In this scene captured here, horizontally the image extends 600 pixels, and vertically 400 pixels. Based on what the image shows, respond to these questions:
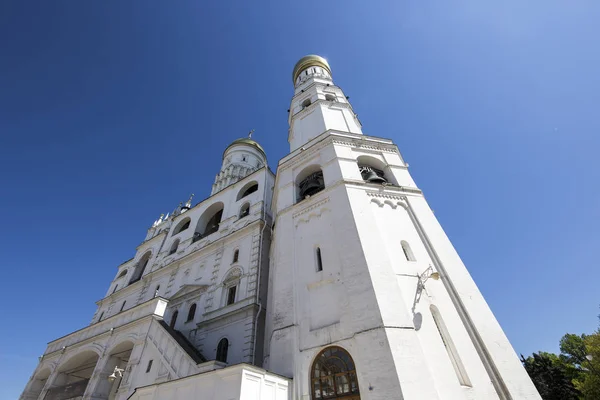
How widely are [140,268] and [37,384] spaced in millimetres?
11743

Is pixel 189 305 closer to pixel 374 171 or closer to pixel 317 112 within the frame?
pixel 374 171

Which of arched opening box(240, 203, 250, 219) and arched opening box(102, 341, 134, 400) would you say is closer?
arched opening box(102, 341, 134, 400)

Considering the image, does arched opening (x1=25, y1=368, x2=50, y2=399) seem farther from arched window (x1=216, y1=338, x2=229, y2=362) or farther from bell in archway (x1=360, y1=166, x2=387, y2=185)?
bell in archway (x1=360, y1=166, x2=387, y2=185)

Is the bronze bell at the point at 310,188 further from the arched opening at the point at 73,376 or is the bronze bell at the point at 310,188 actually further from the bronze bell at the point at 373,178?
the arched opening at the point at 73,376

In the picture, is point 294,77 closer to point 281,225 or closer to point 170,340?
point 281,225

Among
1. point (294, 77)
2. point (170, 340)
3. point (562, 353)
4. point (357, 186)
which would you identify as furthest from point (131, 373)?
point (562, 353)

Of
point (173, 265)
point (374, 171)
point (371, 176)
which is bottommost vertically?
point (371, 176)

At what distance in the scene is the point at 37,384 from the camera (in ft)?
67.6

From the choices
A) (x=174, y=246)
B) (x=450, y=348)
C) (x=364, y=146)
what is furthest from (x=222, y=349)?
(x=174, y=246)

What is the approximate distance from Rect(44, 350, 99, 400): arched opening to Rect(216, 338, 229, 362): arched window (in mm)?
7562

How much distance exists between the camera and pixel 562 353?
38562mm

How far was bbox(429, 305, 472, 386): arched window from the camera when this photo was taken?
9258 mm

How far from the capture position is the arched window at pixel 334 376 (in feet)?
31.1

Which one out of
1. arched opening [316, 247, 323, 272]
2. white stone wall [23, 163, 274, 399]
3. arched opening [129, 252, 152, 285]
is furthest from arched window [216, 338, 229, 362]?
arched opening [129, 252, 152, 285]
